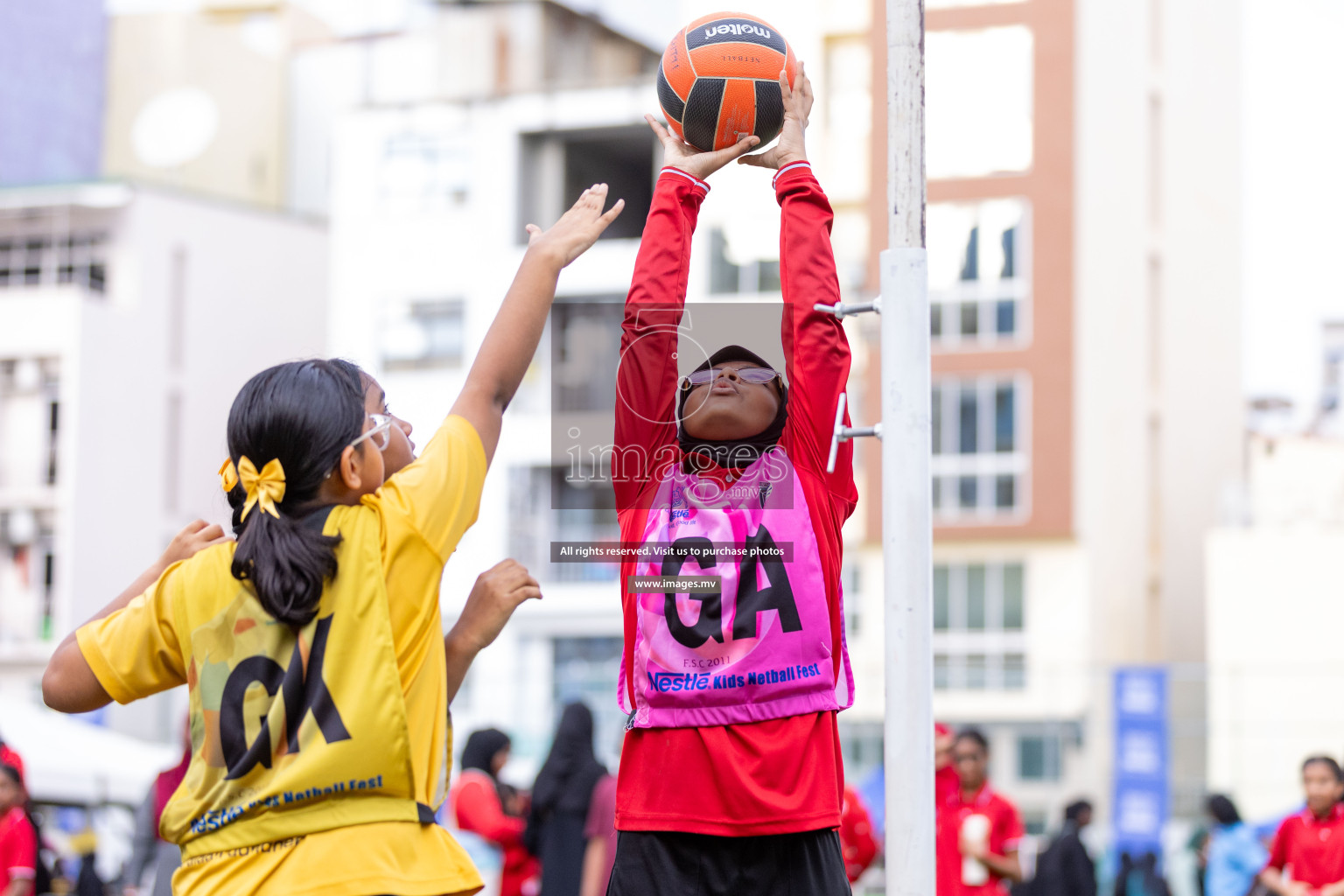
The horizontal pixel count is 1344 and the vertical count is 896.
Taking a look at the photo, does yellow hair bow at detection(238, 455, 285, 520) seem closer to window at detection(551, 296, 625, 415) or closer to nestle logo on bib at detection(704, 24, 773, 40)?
nestle logo on bib at detection(704, 24, 773, 40)

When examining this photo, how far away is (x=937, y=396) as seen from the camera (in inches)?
1276

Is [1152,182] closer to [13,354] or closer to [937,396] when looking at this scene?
[937,396]

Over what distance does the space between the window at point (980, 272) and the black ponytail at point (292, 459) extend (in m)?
29.2

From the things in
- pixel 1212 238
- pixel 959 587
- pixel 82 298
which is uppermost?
pixel 1212 238

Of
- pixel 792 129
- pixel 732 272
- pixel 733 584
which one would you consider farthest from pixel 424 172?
pixel 733 584

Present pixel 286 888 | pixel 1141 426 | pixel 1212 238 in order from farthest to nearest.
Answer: pixel 1212 238, pixel 1141 426, pixel 286 888

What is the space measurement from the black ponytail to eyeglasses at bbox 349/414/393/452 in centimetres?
3

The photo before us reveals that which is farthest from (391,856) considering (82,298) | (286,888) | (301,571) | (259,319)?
(259,319)

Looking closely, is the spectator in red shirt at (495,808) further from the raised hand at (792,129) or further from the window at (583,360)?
the window at (583,360)

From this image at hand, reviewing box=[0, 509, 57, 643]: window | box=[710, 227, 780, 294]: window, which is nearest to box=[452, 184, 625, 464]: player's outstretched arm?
box=[710, 227, 780, 294]: window

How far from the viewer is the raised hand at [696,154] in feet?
13.3

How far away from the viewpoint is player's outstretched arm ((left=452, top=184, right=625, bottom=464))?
120 inches

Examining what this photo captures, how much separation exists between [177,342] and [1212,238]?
80.0 ft

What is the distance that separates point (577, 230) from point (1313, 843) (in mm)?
7297
